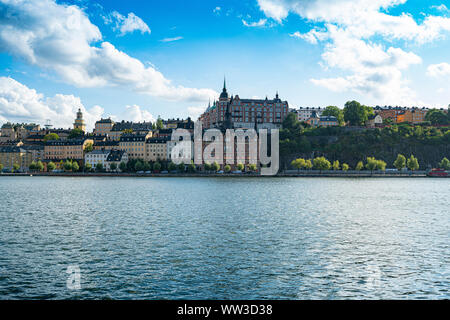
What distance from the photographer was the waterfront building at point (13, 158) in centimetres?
15038

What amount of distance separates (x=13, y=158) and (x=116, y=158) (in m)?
42.9

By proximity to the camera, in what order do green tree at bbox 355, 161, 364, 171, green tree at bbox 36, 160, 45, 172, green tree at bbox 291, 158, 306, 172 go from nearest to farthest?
green tree at bbox 355, 161, 364, 171
green tree at bbox 291, 158, 306, 172
green tree at bbox 36, 160, 45, 172

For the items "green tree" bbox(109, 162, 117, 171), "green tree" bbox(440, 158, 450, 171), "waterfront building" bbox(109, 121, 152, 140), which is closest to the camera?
"green tree" bbox(440, 158, 450, 171)

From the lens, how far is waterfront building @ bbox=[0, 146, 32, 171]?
493 feet

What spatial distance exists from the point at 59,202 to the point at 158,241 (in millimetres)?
30198

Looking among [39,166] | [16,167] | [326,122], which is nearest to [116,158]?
[39,166]

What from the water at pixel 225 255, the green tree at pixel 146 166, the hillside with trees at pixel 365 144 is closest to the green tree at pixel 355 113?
the hillside with trees at pixel 365 144

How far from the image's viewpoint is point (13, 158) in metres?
150

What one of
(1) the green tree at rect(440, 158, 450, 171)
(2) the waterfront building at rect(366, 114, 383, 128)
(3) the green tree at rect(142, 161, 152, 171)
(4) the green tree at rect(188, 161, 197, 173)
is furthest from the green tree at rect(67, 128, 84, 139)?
(1) the green tree at rect(440, 158, 450, 171)

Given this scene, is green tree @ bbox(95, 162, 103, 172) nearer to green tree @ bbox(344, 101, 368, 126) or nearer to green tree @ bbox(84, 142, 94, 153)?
green tree @ bbox(84, 142, 94, 153)

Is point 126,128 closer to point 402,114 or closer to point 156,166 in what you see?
point 156,166

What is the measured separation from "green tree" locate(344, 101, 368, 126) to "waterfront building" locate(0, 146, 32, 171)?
124509 millimetres

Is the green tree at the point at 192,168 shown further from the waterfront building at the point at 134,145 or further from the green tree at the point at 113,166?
the green tree at the point at 113,166

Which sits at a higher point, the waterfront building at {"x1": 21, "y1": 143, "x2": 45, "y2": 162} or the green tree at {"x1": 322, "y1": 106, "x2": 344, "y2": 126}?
the green tree at {"x1": 322, "y1": 106, "x2": 344, "y2": 126}
